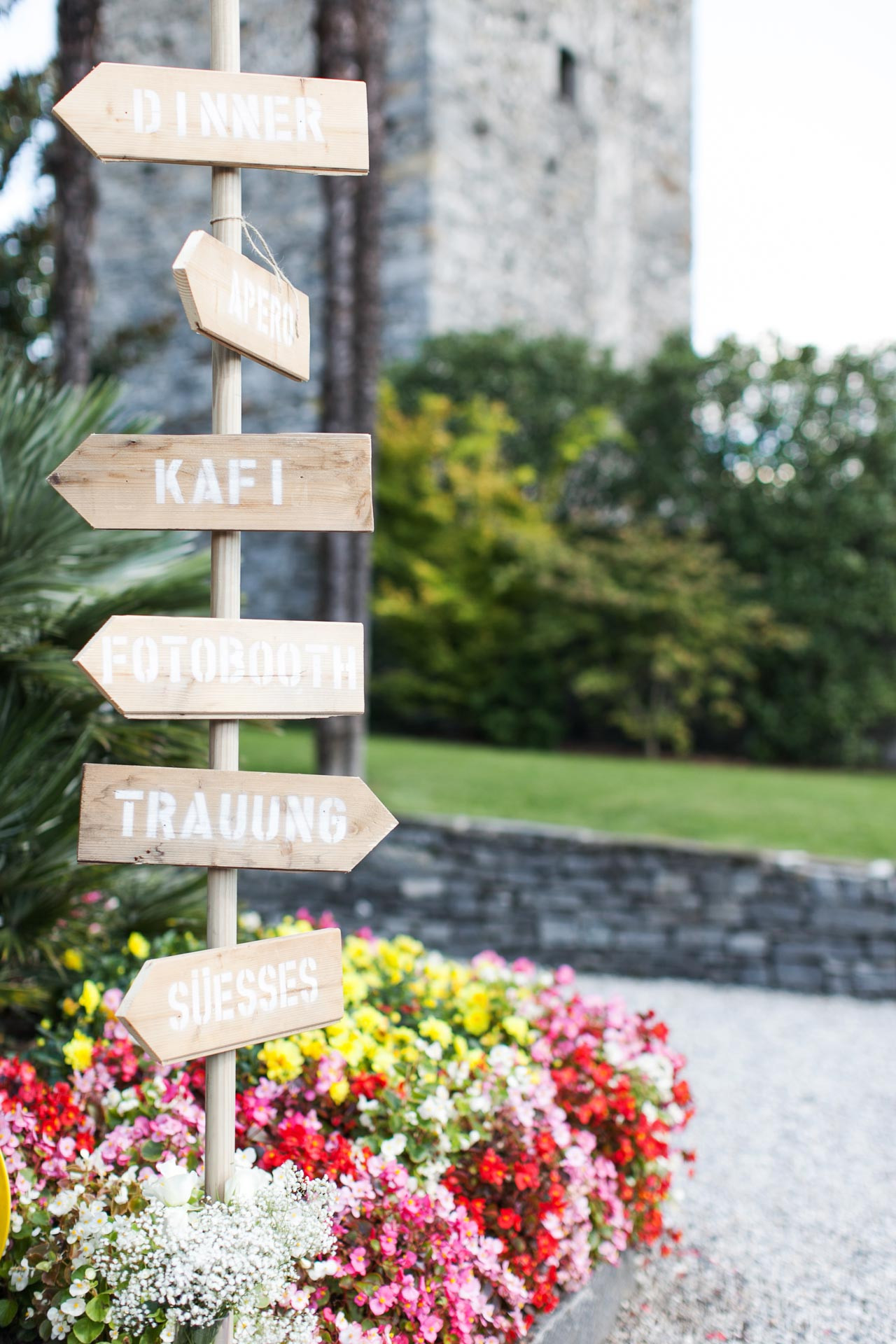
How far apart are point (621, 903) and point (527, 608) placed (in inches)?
226

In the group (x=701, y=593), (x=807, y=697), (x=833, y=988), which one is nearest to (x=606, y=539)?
(x=701, y=593)

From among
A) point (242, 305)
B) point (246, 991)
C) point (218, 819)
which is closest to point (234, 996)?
point (246, 991)

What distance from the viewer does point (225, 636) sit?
1.83 metres

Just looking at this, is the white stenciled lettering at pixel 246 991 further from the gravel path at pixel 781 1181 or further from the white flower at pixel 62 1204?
the gravel path at pixel 781 1181

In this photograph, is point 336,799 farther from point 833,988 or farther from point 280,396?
point 280,396

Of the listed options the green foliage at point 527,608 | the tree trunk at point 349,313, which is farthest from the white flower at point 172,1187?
the green foliage at point 527,608

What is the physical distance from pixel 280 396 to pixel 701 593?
609 centimetres

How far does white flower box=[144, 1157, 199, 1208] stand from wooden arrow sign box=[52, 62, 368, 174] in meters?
1.76

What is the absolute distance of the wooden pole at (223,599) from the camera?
6.13 feet

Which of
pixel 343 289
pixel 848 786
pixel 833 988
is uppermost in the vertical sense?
pixel 343 289

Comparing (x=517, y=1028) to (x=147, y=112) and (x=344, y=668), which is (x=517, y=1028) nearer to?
(x=344, y=668)

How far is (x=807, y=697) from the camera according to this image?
10656 mm

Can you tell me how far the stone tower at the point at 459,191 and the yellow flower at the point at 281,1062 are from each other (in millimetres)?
9083

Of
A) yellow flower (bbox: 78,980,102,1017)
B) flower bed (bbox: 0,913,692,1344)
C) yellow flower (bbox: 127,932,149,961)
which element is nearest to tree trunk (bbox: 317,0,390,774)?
yellow flower (bbox: 127,932,149,961)
